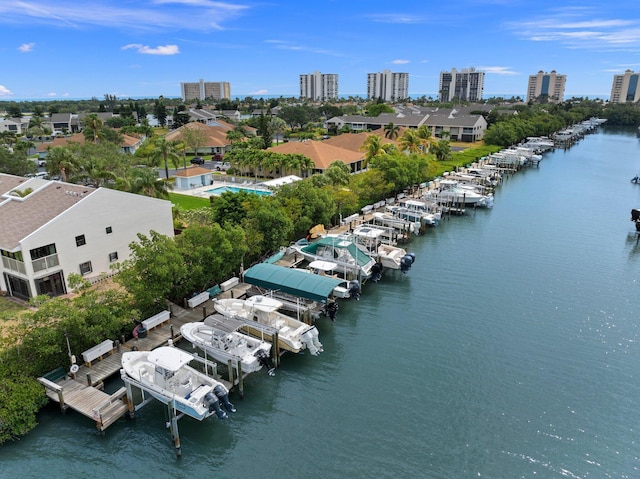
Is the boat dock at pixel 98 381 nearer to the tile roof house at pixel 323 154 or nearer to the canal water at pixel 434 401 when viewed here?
the canal water at pixel 434 401

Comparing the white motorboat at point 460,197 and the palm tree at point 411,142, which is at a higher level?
the palm tree at point 411,142

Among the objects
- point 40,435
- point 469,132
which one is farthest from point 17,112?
point 40,435

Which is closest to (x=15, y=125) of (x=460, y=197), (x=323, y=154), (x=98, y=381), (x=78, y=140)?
(x=78, y=140)

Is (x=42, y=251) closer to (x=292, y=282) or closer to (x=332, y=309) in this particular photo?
(x=292, y=282)

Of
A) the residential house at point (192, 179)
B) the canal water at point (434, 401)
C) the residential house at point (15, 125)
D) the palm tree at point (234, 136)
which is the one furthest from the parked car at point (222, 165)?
the residential house at point (15, 125)

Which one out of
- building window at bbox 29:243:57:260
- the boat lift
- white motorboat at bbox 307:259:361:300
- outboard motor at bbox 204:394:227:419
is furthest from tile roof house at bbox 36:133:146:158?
outboard motor at bbox 204:394:227:419

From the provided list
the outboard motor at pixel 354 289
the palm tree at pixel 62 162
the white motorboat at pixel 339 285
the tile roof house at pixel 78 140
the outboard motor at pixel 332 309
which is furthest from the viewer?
the tile roof house at pixel 78 140

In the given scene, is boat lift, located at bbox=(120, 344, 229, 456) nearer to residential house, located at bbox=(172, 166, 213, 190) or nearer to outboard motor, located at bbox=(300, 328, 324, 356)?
outboard motor, located at bbox=(300, 328, 324, 356)
